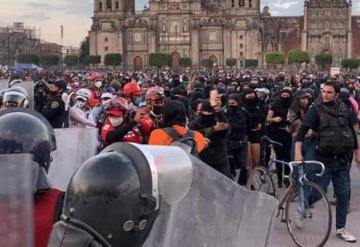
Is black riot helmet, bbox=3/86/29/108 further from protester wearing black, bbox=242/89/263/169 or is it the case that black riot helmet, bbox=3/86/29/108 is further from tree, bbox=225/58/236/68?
tree, bbox=225/58/236/68

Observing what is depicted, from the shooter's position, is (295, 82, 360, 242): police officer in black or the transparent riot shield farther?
(295, 82, 360, 242): police officer in black

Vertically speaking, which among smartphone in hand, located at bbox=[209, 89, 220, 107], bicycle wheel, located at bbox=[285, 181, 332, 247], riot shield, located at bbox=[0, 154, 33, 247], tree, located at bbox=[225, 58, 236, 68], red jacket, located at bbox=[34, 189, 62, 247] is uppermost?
riot shield, located at bbox=[0, 154, 33, 247]

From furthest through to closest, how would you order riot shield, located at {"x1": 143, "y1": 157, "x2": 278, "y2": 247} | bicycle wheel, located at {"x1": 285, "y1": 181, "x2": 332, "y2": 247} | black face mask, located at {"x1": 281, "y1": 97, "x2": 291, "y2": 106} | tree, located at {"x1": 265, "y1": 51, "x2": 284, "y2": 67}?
tree, located at {"x1": 265, "y1": 51, "x2": 284, "y2": 67} < black face mask, located at {"x1": 281, "y1": 97, "x2": 291, "y2": 106} < bicycle wheel, located at {"x1": 285, "y1": 181, "x2": 332, "y2": 247} < riot shield, located at {"x1": 143, "y1": 157, "x2": 278, "y2": 247}

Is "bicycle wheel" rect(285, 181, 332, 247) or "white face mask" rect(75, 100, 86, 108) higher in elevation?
"white face mask" rect(75, 100, 86, 108)

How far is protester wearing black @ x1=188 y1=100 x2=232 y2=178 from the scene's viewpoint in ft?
22.1

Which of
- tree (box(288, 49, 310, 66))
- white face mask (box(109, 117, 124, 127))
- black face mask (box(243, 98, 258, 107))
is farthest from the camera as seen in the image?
tree (box(288, 49, 310, 66))

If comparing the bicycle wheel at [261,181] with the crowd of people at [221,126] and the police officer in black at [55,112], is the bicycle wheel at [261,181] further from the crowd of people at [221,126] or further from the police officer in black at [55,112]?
the police officer in black at [55,112]

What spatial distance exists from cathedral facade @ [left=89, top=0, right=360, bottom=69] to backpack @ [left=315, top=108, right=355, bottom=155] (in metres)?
79.0

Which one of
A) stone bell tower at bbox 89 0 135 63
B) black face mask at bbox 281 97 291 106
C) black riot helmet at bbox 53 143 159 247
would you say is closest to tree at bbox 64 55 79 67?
stone bell tower at bbox 89 0 135 63

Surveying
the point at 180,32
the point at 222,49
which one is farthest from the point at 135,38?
the point at 222,49

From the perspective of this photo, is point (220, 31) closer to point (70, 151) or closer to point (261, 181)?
point (261, 181)

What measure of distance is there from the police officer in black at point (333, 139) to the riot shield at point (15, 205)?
5.05 meters

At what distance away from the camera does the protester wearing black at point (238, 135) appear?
28.5 feet

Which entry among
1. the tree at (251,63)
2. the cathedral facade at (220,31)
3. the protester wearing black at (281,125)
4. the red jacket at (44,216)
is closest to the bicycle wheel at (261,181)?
the protester wearing black at (281,125)
